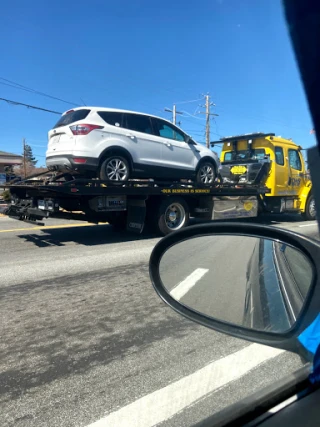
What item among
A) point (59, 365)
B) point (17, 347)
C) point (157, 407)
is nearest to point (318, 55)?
point (157, 407)

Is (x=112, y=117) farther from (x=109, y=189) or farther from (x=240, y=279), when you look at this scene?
(x=240, y=279)

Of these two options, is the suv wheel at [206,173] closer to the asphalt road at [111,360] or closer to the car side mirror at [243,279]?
the asphalt road at [111,360]

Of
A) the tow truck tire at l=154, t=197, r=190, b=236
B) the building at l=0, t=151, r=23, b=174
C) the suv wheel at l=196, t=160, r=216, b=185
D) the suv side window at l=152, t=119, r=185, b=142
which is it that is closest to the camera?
the tow truck tire at l=154, t=197, r=190, b=236

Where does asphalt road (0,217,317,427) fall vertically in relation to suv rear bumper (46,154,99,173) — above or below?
below

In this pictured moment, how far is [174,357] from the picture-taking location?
2.78m

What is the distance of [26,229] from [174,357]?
8485mm

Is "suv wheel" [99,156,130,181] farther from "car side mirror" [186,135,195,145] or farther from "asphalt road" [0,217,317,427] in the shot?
"asphalt road" [0,217,317,427]

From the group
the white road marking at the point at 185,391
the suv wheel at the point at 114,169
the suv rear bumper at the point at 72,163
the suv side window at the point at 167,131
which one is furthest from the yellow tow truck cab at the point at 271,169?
the white road marking at the point at 185,391

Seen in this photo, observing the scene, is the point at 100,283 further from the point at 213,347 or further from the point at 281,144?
the point at 281,144

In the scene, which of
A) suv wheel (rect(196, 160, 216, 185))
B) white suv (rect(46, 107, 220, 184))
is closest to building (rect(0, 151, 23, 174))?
suv wheel (rect(196, 160, 216, 185))

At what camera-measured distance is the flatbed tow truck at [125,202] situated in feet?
24.2

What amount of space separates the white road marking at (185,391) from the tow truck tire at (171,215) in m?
5.72

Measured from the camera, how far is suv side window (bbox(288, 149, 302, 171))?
11.6 meters

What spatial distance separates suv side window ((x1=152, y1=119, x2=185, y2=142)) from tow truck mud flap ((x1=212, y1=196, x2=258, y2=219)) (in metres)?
1.97
